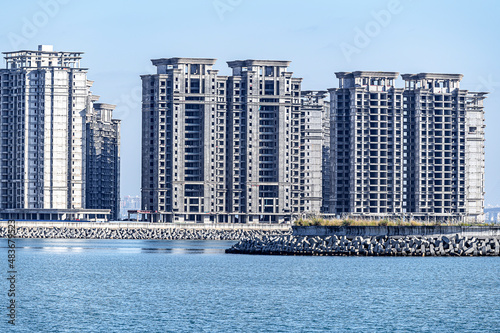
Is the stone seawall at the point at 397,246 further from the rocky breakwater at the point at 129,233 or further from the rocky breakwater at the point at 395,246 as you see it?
the rocky breakwater at the point at 129,233

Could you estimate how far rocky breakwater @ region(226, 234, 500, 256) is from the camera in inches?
3905

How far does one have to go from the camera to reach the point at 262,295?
67.9 metres

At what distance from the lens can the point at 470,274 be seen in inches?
3248

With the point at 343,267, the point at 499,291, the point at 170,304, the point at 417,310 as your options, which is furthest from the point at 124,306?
the point at 343,267

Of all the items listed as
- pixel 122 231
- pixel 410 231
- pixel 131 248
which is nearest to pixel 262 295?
pixel 410 231

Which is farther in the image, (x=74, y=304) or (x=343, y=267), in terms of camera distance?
(x=343, y=267)

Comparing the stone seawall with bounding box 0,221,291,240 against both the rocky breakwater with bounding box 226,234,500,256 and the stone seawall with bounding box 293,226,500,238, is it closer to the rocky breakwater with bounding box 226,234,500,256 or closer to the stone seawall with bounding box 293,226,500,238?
the rocky breakwater with bounding box 226,234,500,256

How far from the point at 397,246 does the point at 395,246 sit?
0.19 meters

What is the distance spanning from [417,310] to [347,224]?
49.2 metres

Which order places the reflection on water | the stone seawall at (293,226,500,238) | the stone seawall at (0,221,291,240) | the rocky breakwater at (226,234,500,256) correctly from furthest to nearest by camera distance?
1. the stone seawall at (0,221,291,240)
2. the reflection on water
3. the stone seawall at (293,226,500,238)
4. the rocky breakwater at (226,234,500,256)

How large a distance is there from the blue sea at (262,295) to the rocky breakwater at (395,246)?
3.93 ft

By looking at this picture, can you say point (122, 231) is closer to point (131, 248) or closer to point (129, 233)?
point (129, 233)

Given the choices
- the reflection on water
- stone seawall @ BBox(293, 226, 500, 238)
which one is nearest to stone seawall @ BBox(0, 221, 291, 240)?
the reflection on water

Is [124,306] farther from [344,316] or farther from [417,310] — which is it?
[417,310]
